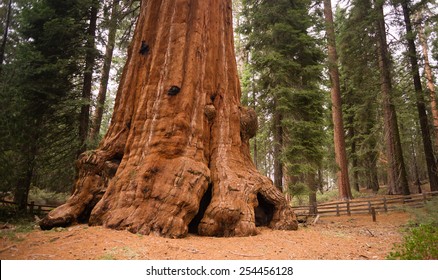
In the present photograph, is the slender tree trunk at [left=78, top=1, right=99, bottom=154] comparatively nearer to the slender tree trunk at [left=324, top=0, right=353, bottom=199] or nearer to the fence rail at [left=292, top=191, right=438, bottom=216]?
the fence rail at [left=292, top=191, right=438, bottom=216]

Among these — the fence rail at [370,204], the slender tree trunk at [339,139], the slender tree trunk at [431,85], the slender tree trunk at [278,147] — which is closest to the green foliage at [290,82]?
the slender tree trunk at [278,147]

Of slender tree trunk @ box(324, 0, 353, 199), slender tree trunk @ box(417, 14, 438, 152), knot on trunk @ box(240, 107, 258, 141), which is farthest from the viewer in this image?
slender tree trunk @ box(324, 0, 353, 199)

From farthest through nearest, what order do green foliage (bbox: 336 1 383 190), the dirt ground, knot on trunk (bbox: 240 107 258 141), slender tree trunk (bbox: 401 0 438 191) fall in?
green foliage (bbox: 336 1 383 190), slender tree trunk (bbox: 401 0 438 191), knot on trunk (bbox: 240 107 258 141), the dirt ground

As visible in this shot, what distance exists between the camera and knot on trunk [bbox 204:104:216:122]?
26.9 ft

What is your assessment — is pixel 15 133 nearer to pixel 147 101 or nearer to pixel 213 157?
pixel 147 101

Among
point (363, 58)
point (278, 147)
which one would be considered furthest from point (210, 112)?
point (363, 58)

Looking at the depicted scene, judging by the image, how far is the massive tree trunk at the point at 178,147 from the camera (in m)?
6.35

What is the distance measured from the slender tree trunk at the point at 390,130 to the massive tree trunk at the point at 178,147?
1154 cm

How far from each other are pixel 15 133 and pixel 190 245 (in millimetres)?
8680

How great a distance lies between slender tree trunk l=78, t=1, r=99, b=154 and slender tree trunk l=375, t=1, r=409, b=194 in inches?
612

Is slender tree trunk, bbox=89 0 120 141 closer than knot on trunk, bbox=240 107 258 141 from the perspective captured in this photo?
No

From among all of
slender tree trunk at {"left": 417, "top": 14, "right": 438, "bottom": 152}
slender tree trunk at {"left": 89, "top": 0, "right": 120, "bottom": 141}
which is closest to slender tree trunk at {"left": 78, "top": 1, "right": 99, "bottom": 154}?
slender tree trunk at {"left": 89, "top": 0, "right": 120, "bottom": 141}

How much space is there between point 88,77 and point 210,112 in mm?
7603

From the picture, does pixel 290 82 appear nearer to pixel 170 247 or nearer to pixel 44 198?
pixel 170 247
